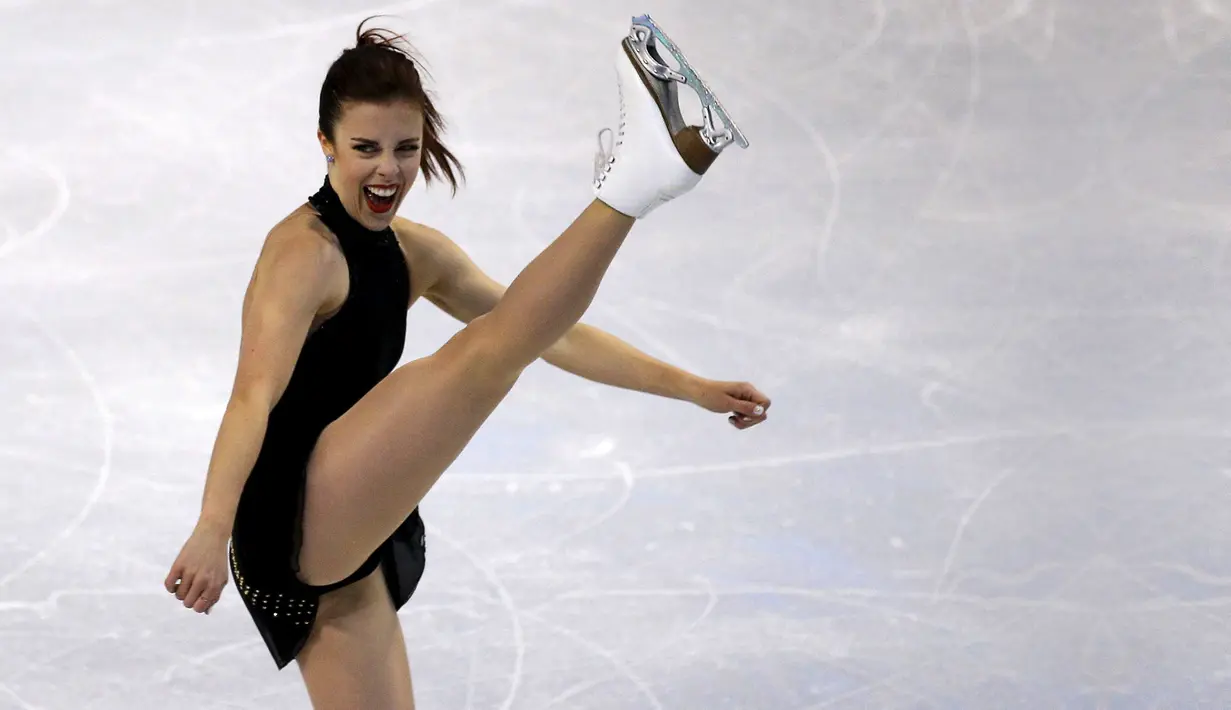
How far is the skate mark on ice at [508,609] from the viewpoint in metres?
2.94

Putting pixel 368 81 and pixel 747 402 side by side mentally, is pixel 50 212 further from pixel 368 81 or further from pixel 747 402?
pixel 747 402

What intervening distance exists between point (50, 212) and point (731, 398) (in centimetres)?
269

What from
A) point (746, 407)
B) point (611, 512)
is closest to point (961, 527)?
point (611, 512)

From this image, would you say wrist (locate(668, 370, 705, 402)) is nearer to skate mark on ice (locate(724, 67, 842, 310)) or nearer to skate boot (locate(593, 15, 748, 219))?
skate boot (locate(593, 15, 748, 219))

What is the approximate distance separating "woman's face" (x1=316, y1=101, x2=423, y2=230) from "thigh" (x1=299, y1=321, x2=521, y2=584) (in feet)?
0.89

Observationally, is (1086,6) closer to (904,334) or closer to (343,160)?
(904,334)

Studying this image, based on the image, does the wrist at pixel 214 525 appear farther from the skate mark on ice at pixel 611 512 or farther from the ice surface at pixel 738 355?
the skate mark on ice at pixel 611 512

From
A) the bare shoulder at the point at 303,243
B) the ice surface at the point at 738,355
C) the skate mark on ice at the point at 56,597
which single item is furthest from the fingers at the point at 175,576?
the skate mark on ice at the point at 56,597

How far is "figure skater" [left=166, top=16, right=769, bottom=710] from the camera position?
1.92m

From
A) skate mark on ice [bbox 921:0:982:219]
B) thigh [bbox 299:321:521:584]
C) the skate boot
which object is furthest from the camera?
skate mark on ice [bbox 921:0:982:219]

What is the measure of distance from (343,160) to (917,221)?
2.75m

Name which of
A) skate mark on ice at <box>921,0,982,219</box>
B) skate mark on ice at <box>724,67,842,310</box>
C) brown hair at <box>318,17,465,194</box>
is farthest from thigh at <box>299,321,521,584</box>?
skate mark on ice at <box>921,0,982,219</box>

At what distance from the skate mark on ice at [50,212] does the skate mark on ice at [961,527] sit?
2.66m

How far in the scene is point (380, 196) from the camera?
2.22 metres
